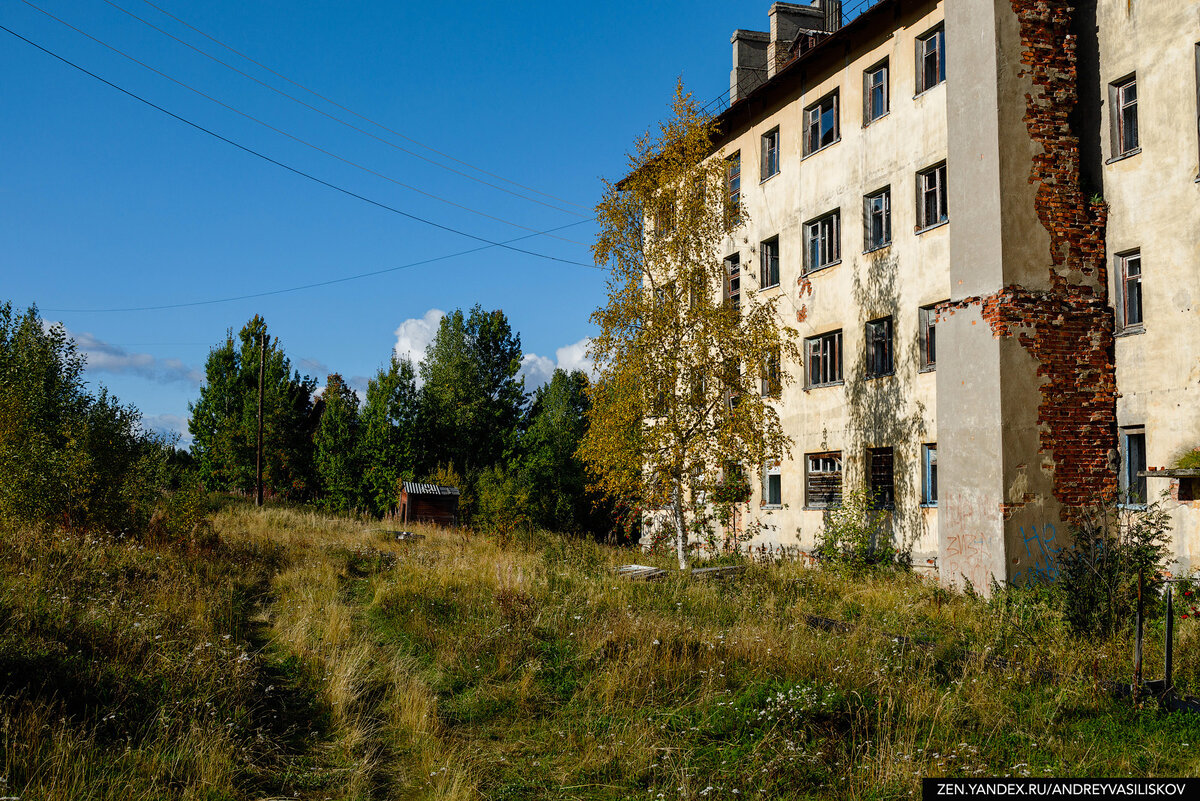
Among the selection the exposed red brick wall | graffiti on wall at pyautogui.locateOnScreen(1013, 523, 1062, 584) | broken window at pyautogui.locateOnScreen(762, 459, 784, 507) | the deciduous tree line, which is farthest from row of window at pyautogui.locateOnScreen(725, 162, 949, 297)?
the deciduous tree line

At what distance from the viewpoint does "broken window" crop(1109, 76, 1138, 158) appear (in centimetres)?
1428

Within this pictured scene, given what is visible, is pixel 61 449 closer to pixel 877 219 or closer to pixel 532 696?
pixel 532 696

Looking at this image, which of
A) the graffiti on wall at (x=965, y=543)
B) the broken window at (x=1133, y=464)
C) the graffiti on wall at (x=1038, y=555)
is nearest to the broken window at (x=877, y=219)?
the broken window at (x=1133, y=464)

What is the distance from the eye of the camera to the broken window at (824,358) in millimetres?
21469

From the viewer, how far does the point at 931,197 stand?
1855 cm

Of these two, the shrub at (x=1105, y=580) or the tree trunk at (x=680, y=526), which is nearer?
the shrub at (x=1105, y=580)

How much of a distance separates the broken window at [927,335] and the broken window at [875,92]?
5427mm

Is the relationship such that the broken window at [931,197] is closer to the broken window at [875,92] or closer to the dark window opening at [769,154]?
the broken window at [875,92]

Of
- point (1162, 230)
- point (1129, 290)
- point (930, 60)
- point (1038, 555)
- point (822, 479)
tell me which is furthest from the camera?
point (822, 479)

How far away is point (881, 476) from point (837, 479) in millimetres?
1746

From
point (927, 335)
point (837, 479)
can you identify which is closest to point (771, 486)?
point (837, 479)

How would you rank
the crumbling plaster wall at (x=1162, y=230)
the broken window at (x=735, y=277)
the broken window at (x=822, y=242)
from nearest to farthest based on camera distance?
the crumbling plaster wall at (x=1162, y=230) → the broken window at (x=822, y=242) → the broken window at (x=735, y=277)

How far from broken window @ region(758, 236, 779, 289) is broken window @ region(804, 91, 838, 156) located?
9.59 feet

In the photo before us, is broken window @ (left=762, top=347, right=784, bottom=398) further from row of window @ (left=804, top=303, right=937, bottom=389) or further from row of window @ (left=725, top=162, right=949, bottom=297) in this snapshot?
row of window @ (left=725, top=162, right=949, bottom=297)
